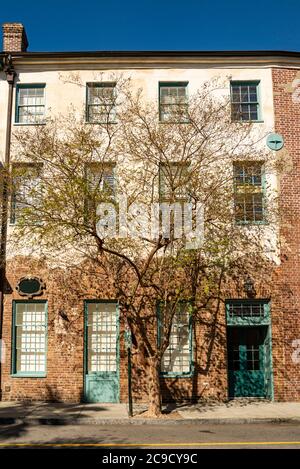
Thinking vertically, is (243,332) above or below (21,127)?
below

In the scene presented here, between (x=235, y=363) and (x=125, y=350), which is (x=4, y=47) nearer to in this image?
(x=125, y=350)

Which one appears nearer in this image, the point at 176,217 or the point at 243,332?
the point at 176,217

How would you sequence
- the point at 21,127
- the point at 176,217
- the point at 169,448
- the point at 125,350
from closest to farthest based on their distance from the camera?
the point at 169,448 → the point at 176,217 → the point at 125,350 → the point at 21,127

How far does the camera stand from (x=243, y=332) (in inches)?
660

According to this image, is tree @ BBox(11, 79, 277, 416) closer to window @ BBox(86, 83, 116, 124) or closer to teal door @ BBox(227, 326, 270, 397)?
window @ BBox(86, 83, 116, 124)

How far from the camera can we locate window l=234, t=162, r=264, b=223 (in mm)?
14836

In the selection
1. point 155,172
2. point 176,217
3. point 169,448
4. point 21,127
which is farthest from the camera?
point 21,127

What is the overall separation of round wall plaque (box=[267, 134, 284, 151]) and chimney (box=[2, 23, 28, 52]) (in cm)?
931

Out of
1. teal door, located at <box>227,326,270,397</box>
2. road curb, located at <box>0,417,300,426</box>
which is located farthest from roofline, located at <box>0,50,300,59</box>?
road curb, located at <box>0,417,300,426</box>

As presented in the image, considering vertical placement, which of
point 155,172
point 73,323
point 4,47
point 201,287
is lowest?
point 73,323

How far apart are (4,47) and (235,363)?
13458mm

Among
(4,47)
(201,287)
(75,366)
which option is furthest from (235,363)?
(4,47)
